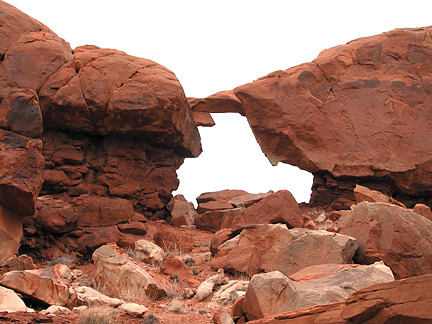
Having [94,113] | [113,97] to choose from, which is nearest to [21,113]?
[94,113]

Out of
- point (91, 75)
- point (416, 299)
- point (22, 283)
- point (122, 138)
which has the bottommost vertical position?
point (22, 283)

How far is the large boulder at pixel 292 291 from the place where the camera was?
3.90m

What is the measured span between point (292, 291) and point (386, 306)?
1388 millimetres

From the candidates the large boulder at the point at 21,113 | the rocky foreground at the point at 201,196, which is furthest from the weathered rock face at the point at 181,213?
the large boulder at the point at 21,113

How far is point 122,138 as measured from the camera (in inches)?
442

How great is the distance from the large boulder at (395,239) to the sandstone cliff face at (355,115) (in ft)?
20.2

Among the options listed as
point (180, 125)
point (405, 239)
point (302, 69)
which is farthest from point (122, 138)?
point (405, 239)

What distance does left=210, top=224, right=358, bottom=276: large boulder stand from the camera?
6.24 metres

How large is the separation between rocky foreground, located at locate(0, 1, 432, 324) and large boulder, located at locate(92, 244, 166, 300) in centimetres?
2

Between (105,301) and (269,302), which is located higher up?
(269,302)

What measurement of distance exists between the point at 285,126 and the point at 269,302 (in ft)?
31.7

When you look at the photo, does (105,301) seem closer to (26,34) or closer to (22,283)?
(22,283)

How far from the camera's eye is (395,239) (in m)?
6.25

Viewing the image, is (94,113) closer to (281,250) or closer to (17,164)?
(17,164)
